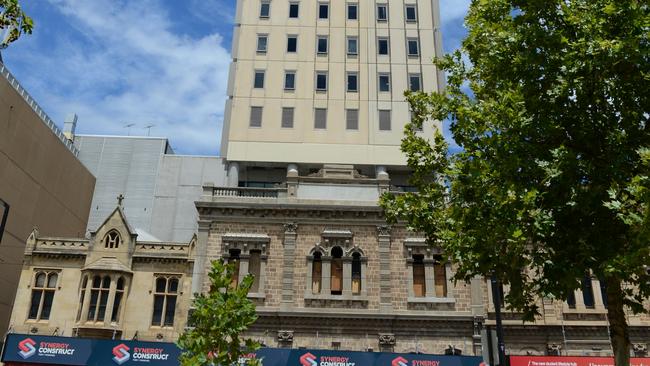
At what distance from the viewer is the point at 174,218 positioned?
46688 millimetres

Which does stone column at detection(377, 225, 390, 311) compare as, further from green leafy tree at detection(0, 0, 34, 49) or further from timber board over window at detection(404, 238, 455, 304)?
green leafy tree at detection(0, 0, 34, 49)

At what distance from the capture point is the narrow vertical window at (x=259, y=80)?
38125mm

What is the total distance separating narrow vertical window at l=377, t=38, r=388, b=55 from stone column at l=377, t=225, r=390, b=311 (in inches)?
649

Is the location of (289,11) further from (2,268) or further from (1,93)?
(2,268)

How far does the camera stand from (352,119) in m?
37.7

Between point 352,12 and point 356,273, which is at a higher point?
point 352,12

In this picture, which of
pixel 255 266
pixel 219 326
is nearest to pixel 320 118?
pixel 255 266

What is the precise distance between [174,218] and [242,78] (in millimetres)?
15417

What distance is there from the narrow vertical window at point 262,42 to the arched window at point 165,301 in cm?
1881

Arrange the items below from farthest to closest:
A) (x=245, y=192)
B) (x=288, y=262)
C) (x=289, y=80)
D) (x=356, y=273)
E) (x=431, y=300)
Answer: (x=289, y=80) < (x=245, y=192) < (x=356, y=273) < (x=288, y=262) < (x=431, y=300)

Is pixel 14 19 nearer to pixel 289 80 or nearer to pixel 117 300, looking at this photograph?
pixel 117 300

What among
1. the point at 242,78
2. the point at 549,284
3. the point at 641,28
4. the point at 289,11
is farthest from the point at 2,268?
the point at 641,28

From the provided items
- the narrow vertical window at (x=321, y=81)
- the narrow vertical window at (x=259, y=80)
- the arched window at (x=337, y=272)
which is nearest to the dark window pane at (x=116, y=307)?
the arched window at (x=337, y=272)

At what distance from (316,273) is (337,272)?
1.14m
